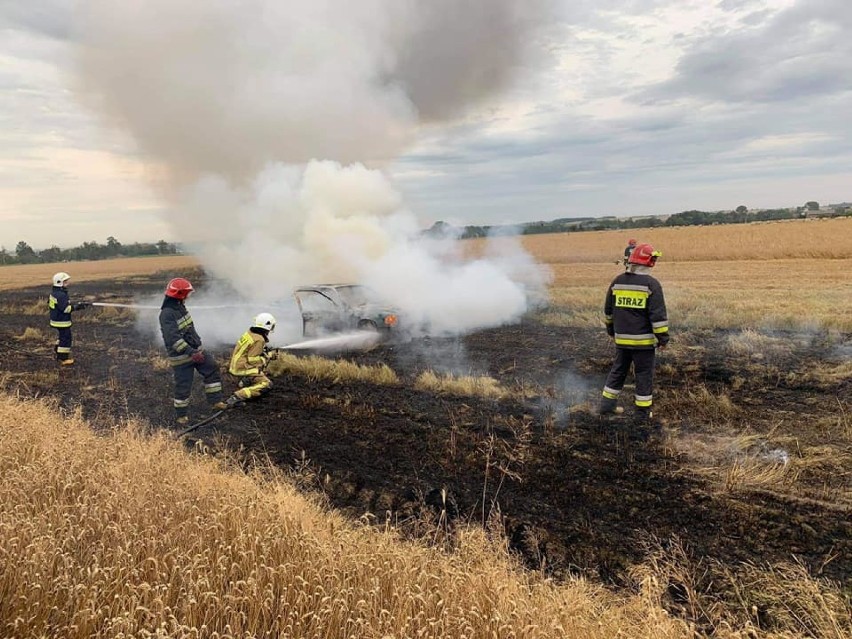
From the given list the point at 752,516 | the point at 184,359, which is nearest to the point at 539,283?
the point at 184,359

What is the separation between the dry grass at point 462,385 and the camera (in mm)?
8023

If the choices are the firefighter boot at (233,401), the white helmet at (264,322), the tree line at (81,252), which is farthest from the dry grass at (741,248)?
the tree line at (81,252)

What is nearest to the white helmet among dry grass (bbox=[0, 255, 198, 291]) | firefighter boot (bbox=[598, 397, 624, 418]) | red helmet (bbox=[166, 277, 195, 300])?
red helmet (bbox=[166, 277, 195, 300])

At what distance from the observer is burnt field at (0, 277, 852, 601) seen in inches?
161

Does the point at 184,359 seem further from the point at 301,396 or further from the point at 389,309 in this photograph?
the point at 389,309

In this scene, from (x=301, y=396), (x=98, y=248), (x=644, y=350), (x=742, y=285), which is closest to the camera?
(x=644, y=350)

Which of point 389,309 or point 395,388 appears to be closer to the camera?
point 395,388

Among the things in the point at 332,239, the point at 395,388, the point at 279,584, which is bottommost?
the point at 395,388

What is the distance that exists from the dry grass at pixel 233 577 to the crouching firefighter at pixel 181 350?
3383 millimetres

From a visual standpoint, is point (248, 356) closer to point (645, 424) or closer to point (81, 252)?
point (645, 424)

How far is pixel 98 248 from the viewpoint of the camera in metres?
93.3

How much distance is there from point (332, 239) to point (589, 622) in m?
13.1

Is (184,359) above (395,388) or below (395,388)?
above

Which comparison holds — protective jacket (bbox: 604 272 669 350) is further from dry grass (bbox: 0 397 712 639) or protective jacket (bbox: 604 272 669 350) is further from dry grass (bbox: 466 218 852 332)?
dry grass (bbox: 466 218 852 332)
